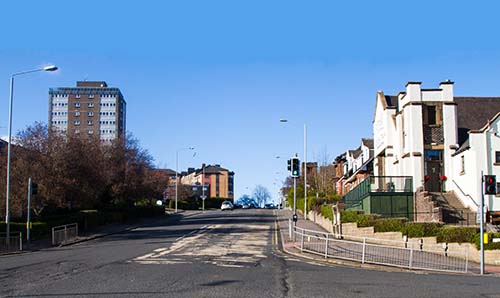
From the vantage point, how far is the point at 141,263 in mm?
20578

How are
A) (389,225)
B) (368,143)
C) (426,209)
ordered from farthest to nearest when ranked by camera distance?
(368,143)
(426,209)
(389,225)

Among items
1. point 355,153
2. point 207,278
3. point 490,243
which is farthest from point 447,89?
point 355,153

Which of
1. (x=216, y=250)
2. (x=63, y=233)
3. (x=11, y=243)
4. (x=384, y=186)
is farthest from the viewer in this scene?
(x=384, y=186)

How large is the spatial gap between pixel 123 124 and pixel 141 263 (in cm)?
16008

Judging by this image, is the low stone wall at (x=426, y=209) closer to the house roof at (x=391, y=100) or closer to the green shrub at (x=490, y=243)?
the green shrub at (x=490, y=243)

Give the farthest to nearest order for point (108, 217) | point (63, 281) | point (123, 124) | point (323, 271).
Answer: point (123, 124), point (108, 217), point (323, 271), point (63, 281)

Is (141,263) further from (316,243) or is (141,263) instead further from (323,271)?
(316,243)

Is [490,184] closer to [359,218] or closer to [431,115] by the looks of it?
[359,218]

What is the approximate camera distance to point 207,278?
16.5 m

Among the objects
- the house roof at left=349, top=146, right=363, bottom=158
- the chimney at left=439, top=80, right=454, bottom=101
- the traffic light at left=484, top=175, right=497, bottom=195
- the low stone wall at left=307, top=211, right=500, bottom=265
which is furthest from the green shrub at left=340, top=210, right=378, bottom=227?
the house roof at left=349, top=146, right=363, bottom=158

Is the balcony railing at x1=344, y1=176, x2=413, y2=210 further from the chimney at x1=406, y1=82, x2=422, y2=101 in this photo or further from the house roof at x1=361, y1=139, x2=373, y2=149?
the house roof at x1=361, y1=139, x2=373, y2=149

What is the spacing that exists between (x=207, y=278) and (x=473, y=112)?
3246cm

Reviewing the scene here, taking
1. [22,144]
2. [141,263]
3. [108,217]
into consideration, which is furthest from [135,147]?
[141,263]

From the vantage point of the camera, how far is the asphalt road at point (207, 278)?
14148 millimetres
